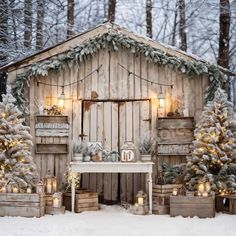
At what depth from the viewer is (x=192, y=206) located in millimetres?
7680

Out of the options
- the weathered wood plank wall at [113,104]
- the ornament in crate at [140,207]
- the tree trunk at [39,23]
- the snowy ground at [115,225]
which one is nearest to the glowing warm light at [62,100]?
the weathered wood plank wall at [113,104]

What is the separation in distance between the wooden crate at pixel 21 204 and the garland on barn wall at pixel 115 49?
210 centimetres

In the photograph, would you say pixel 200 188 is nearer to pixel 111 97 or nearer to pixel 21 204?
pixel 111 97

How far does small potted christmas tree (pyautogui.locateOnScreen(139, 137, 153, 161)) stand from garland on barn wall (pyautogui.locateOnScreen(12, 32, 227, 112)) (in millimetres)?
1576

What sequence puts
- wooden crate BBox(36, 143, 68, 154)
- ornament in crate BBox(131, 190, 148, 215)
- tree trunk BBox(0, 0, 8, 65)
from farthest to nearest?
tree trunk BBox(0, 0, 8, 65), wooden crate BBox(36, 143, 68, 154), ornament in crate BBox(131, 190, 148, 215)

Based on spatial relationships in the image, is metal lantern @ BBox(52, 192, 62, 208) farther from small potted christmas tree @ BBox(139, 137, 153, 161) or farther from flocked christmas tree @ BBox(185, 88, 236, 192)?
flocked christmas tree @ BBox(185, 88, 236, 192)

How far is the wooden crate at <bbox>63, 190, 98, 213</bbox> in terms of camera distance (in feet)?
27.1

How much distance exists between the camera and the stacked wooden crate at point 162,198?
8.09 m

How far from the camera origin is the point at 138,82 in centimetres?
937

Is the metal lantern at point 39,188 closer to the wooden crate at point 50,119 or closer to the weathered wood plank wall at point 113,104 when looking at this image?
the weathered wood plank wall at point 113,104

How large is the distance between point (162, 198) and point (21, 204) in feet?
8.27

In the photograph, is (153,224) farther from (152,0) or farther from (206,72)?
(152,0)

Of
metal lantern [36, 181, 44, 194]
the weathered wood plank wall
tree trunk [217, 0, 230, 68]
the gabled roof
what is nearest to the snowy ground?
metal lantern [36, 181, 44, 194]

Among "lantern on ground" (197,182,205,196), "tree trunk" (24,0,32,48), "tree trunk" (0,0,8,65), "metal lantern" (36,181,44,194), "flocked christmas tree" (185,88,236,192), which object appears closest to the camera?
"metal lantern" (36,181,44,194)
